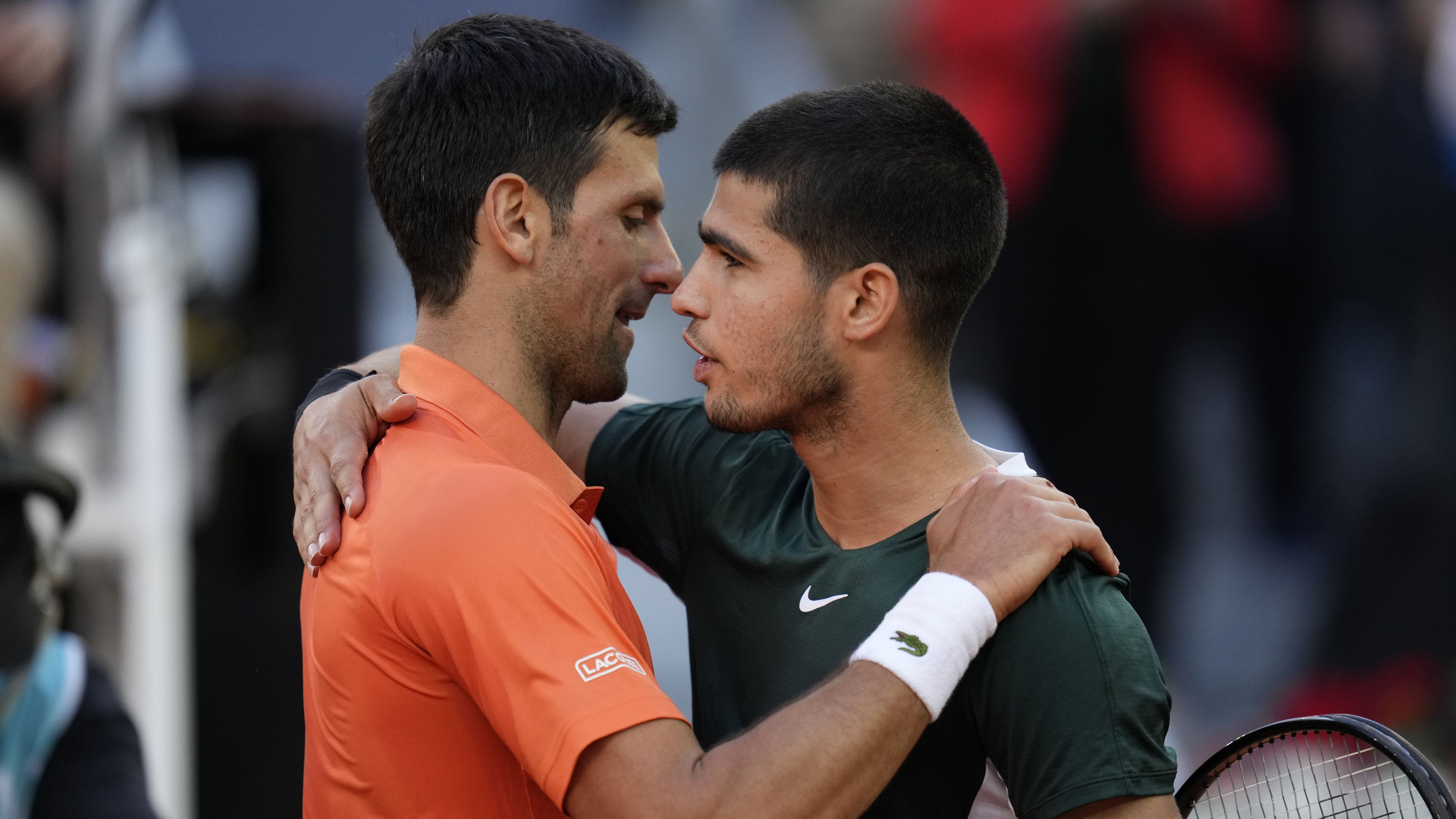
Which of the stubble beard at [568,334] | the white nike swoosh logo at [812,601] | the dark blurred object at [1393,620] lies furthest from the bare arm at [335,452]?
the dark blurred object at [1393,620]

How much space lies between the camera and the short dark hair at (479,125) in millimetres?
2270

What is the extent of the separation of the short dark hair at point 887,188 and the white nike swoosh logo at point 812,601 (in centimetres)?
44

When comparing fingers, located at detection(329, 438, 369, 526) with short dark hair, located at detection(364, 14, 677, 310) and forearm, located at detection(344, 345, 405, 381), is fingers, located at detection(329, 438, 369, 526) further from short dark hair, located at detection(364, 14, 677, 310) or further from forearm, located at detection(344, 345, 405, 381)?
forearm, located at detection(344, 345, 405, 381)

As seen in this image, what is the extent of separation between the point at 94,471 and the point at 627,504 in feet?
8.98

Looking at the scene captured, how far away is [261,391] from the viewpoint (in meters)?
4.84

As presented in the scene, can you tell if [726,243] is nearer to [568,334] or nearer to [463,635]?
[568,334]

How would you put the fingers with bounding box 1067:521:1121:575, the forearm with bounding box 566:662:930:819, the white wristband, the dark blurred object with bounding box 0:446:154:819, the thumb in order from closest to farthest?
the forearm with bounding box 566:662:930:819, the white wristband, the fingers with bounding box 1067:521:1121:575, the thumb, the dark blurred object with bounding box 0:446:154:819

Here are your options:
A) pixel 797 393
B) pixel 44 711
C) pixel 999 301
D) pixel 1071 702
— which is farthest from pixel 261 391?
pixel 1071 702

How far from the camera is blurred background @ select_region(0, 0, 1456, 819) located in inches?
180

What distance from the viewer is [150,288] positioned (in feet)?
14.8

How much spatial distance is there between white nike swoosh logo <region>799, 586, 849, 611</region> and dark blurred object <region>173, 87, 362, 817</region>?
285cm

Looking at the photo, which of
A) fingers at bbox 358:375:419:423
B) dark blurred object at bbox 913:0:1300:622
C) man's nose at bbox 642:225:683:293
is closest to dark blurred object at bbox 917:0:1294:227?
dark blurred object at bbox 913:0:1300:622

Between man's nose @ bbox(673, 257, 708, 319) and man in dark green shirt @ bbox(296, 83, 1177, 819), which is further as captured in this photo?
man's nose @ bbox(673, 257, 708, 319)

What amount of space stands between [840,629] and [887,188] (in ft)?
2.29
